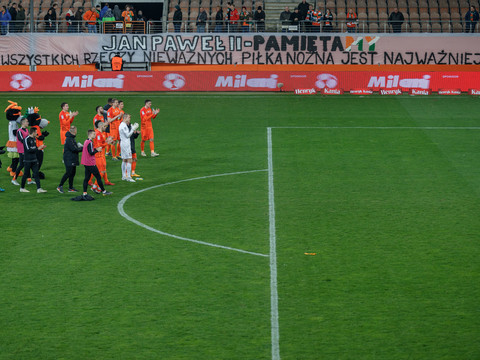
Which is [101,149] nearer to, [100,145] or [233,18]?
[100,145]

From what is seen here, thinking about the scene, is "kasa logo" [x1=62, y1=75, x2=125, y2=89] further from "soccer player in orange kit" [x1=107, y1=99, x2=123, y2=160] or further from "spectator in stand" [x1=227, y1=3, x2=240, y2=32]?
"soccer player in orange kit" [x1=107, y1=99, x2=123, y2=160]

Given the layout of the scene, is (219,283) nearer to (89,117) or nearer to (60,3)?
(89,117)

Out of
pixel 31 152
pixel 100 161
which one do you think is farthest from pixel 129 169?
pixel 31 152

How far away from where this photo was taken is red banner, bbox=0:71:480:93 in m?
41.5

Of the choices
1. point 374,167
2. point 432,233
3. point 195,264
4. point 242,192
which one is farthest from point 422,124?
point 195,264

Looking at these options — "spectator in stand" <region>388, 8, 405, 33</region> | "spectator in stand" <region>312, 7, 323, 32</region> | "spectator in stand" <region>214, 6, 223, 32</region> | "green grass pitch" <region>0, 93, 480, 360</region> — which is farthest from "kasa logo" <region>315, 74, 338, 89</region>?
"green grass pitch" <region>0, 93, 480, 360</region>

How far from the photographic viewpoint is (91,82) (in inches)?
1649

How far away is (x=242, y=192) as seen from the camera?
19.8 m

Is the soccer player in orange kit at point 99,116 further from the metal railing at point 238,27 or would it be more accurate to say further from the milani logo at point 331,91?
the metal railing at point 238,27

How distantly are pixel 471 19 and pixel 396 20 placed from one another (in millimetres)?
4663

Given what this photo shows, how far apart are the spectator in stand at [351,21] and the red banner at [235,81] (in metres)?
6.16

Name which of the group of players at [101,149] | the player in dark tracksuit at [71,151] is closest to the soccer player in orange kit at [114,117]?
the group of players at [101,149]

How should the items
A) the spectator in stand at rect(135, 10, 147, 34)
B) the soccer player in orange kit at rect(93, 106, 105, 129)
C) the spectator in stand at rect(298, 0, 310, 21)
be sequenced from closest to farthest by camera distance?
the soccer player in orange kit at rect(93, 106, 105, 129), the spectator in stand at rect(298, 0, 310, 21), the spectator in stand at rect(135, 10, 147, 34)

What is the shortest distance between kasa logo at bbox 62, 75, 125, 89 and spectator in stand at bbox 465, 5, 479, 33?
2191cm
